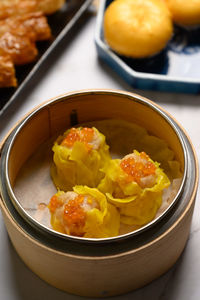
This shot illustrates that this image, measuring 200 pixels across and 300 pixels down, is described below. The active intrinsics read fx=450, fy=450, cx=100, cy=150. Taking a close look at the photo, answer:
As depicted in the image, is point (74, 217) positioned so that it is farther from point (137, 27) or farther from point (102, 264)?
point (137, 27)

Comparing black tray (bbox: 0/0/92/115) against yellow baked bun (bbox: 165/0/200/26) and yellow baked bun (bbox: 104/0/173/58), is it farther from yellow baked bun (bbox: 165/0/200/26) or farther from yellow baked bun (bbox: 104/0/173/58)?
yellow baked bun (bbox: 165/0/200/26)

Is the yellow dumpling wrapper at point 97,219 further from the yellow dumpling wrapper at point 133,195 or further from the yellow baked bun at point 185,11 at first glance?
the yellow baked bun at point 185,11

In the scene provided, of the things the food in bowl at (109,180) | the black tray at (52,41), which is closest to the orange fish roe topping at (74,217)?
→ the food in bowl at (109,180)

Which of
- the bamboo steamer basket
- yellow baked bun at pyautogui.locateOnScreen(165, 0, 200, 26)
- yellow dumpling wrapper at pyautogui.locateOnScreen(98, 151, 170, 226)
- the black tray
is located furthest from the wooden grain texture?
yellow baked bun at pyautogui.locateOnScreen(165, 0, 200, 26)

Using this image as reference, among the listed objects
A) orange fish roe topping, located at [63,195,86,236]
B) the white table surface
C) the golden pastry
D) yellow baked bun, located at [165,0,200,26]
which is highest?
yellow baked bun, located at [165,0,200,26]

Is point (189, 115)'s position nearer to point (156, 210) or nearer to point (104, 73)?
point (104, 73)

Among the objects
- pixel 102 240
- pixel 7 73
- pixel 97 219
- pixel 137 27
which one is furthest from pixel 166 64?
pixel 102 240
